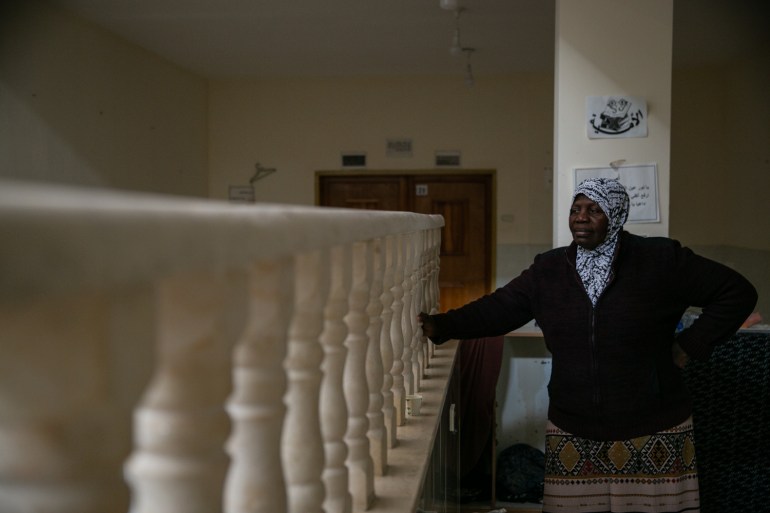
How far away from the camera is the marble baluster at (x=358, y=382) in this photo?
1.34m

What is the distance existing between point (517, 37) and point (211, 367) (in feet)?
20.6

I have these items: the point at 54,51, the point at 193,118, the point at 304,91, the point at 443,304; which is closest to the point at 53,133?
the point at 54,51

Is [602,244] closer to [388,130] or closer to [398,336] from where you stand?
[398,336]

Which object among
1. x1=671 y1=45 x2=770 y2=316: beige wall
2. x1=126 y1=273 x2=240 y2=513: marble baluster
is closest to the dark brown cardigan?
x1=126 y1=273 x2=240 y2=513: marble baluster

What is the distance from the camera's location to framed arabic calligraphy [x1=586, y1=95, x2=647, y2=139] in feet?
12.5

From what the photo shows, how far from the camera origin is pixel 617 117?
383 centimetres

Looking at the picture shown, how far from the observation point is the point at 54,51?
18.5 feet

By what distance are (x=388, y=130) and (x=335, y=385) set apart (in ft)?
23.7

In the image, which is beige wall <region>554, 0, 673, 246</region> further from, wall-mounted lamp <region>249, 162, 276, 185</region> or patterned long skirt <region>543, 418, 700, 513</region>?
wall-mounted lamp <region>249, 162, 276, 185</region>

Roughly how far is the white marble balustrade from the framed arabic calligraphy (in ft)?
9.74

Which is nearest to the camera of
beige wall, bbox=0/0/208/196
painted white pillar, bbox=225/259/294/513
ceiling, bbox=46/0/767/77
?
painted white pillar, bbox=225/259/294/513

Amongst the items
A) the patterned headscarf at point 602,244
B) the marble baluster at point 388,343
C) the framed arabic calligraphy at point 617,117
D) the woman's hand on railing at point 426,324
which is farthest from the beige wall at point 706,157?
the marble baluster at point 388,343

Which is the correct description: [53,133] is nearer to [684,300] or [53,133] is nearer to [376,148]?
[376,148]

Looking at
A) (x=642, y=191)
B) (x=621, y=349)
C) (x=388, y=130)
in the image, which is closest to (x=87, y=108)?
(x=388, y=130)
